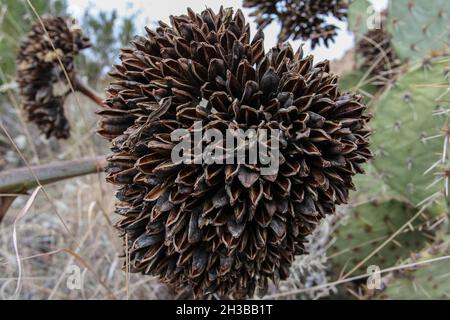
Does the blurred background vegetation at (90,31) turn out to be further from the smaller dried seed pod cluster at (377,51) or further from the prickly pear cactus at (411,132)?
the prickly pear cactus at (411,132)

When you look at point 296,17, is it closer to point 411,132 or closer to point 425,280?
point 411,132

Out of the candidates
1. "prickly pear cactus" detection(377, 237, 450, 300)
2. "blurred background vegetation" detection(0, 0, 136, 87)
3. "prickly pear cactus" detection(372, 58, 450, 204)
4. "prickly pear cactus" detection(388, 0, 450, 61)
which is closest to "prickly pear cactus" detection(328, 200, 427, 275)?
"prickly pear cactus" detection(372, 58, 450, 204)

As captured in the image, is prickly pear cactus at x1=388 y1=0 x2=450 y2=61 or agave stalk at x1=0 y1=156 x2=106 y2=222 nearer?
agave stalk at x1=0 y1=156 x2=106 y2=222

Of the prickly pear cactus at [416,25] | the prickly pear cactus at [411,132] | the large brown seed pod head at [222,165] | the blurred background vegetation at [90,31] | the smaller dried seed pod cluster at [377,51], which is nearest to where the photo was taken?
the large brown seed pod head at [222,165]

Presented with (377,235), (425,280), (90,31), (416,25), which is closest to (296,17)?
(416,25)

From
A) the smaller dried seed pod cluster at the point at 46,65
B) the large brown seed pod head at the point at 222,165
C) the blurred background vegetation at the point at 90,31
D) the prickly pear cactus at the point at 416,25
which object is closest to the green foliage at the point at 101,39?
the blurred background vegetation at the point at 90,31

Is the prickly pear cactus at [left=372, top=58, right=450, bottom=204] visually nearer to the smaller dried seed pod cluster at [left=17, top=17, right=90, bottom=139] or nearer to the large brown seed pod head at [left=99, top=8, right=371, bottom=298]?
the large brown seed pod head at [left=99, top=8, right=371, bottom=298]
